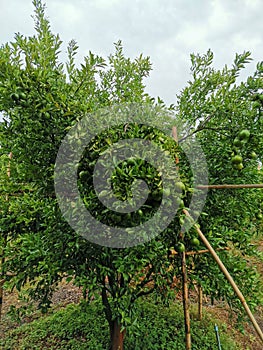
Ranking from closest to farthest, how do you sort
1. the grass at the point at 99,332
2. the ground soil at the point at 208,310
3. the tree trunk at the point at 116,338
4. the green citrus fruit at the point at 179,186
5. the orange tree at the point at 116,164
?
the green citrus fruit at the point at 179,186
the orange tree at the point at 116,164
the tree trunk at the point at 116,338
the grass at the point at 99,332
the ground soil at the point at 208,310

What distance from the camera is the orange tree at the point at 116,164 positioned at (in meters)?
1.21

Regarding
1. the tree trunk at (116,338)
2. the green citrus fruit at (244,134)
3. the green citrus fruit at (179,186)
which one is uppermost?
the green citrus fruit at (244,134)

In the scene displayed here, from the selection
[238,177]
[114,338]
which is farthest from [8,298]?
[238,177]

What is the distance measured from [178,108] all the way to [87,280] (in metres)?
1.37

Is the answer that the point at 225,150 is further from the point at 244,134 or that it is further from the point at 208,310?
the point at 208,310

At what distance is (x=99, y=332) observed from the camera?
114 inches

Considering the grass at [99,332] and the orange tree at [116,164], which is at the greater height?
the orange tree at [116,164]

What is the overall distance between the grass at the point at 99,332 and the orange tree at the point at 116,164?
1.09 meters

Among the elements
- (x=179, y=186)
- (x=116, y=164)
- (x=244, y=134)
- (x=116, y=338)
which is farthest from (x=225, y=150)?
(x=116, y=338)

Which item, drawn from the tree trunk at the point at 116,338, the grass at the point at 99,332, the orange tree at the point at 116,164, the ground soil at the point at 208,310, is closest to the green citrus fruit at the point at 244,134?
the orange tree at the point at 116,164

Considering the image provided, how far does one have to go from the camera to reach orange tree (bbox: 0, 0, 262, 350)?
3.96 feet

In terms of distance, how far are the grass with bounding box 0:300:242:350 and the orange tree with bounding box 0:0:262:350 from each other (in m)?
1.09

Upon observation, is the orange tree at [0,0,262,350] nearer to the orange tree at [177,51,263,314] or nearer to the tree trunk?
the orange tree at [177,51,263,314]

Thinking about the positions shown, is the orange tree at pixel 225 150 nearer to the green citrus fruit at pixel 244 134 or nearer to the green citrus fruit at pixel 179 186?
the green citrus fruit at pixel 244 134
